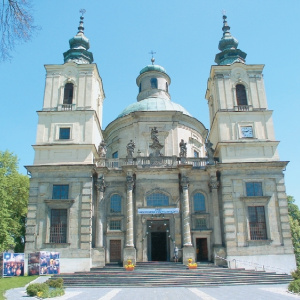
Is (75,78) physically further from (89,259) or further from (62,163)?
(89,259)

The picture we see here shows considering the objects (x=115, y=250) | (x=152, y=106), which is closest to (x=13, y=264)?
(x=115, y=250)

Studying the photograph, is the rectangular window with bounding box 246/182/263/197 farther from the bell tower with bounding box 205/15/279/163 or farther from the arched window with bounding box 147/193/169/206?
the arched window with bounding box 147/193/169/206

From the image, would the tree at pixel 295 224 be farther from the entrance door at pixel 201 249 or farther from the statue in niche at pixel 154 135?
the statue in niche at pixel 154 135

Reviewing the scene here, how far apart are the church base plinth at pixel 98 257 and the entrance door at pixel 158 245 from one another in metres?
4.68

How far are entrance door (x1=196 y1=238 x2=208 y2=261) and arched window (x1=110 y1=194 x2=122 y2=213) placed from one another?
7422 millimetres

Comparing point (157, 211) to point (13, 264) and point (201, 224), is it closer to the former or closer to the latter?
point (201, 224)

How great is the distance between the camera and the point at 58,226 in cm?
2722

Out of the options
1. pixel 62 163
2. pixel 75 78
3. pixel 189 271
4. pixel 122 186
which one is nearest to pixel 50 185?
pixel 62 163

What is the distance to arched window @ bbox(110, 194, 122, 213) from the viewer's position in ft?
97.0

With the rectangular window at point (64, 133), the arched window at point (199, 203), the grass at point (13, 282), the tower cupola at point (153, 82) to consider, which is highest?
the tower cupola at point (153, 82)

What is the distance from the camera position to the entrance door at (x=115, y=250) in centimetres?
2848

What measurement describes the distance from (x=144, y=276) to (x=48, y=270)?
285 inches

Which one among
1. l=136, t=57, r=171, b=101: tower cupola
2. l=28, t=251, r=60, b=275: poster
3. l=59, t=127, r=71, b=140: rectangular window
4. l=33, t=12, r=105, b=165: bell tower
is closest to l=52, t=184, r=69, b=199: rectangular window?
l=33, t=12, r=105, b=165: bell tower

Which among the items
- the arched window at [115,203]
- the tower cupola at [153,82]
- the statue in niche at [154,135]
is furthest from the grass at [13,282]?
the tower cupola at [153,82]
